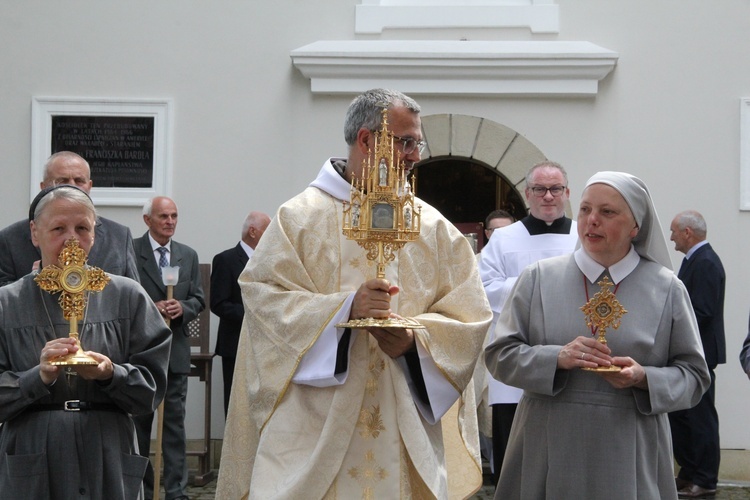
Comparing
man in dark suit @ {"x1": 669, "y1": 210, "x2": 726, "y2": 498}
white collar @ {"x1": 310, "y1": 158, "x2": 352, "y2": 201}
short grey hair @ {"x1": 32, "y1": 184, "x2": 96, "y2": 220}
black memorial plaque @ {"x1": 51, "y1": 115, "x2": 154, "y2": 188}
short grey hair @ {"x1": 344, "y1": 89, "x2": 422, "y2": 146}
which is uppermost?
black memorial plaque @ {"x1": 51, "y1": 115, "x2": 154, "y2": 188}

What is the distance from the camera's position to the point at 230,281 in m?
9.55

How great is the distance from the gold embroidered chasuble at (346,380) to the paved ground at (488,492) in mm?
4284

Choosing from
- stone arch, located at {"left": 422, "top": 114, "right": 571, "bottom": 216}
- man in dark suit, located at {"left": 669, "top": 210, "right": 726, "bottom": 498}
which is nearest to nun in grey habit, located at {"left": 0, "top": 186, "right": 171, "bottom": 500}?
man in dark suit, located at {"left": 669, "top": 210, "right": 726, "bottom": 498}

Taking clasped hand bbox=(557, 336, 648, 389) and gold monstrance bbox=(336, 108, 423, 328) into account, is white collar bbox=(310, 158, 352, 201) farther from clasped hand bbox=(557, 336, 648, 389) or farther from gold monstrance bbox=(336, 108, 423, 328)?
clasped hand bbox=(557, 336, 648, 389)

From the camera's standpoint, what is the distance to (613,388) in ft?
14.3

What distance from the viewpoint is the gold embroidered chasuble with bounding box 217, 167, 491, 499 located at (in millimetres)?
4426

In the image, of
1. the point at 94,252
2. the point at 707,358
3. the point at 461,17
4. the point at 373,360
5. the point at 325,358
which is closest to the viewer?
the point at 325,358

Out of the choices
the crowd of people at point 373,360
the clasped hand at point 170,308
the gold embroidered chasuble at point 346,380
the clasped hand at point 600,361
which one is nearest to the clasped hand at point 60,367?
the crowd of people at point 373,360

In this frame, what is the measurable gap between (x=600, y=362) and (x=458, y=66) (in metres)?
6.53

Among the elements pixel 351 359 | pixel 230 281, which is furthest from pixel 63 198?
pixel 230 281

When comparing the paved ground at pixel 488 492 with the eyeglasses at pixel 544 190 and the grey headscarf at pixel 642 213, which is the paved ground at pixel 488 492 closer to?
the eyeglasses at pixel 544 190

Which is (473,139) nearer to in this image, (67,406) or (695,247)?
(695,247)

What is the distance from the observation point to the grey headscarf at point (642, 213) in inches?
175

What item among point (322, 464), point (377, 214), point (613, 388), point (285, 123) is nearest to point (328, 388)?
point (322, 464)
